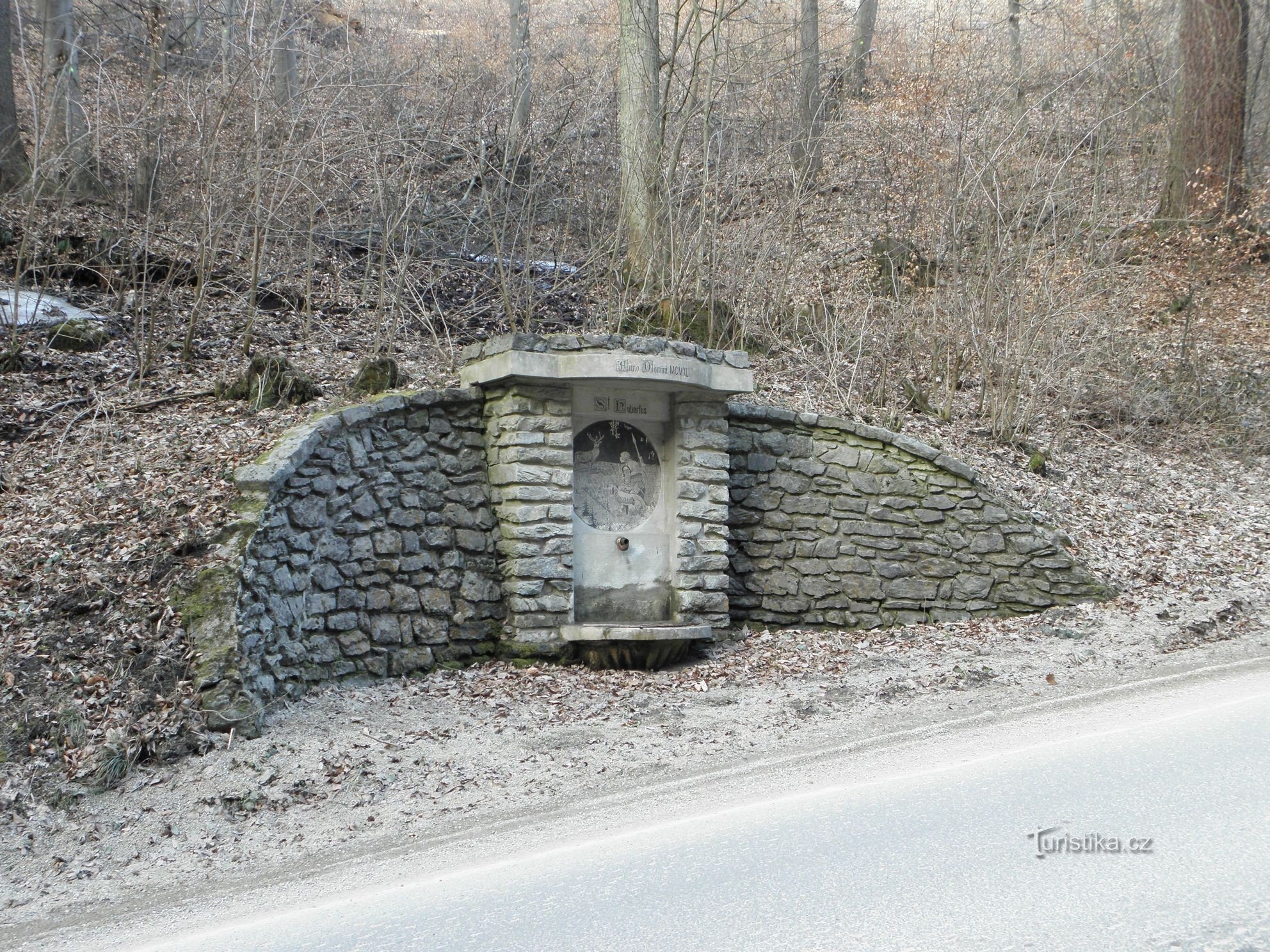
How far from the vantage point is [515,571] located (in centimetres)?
742

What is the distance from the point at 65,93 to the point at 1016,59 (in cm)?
1506

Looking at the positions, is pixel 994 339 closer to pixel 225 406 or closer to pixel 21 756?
pixel 225 406

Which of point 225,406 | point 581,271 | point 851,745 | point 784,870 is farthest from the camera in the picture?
point 581,271

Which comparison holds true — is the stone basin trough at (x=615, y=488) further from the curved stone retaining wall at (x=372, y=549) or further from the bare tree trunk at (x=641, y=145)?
the bare tree trunk at (x=641, y=145)

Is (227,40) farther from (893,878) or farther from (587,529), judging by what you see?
(893,878)

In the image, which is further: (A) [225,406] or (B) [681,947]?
(A) [225,406]

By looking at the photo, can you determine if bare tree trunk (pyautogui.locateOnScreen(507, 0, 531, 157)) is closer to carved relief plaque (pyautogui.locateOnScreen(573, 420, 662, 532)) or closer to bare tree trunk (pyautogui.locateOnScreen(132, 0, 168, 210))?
bare tree trunk (pyautogui.locateOnScreen(132, 0, 168, 210))

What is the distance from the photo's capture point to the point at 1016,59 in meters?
17.8

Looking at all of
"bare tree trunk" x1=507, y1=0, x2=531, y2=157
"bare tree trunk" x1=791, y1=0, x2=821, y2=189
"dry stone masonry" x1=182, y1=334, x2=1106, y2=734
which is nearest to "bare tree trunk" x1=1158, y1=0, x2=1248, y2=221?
"bare tree trunk" x1=791, y1=0, x2=821, y2=189

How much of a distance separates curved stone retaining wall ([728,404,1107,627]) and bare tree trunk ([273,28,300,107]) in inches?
231

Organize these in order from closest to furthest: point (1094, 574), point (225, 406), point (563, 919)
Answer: point (563, 919) < point (225, 406) < point (1094, 574)

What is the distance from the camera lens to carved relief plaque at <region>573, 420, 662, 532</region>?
780 centimetres

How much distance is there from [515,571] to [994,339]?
6644mm

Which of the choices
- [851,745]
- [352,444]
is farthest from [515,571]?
[851,745]
